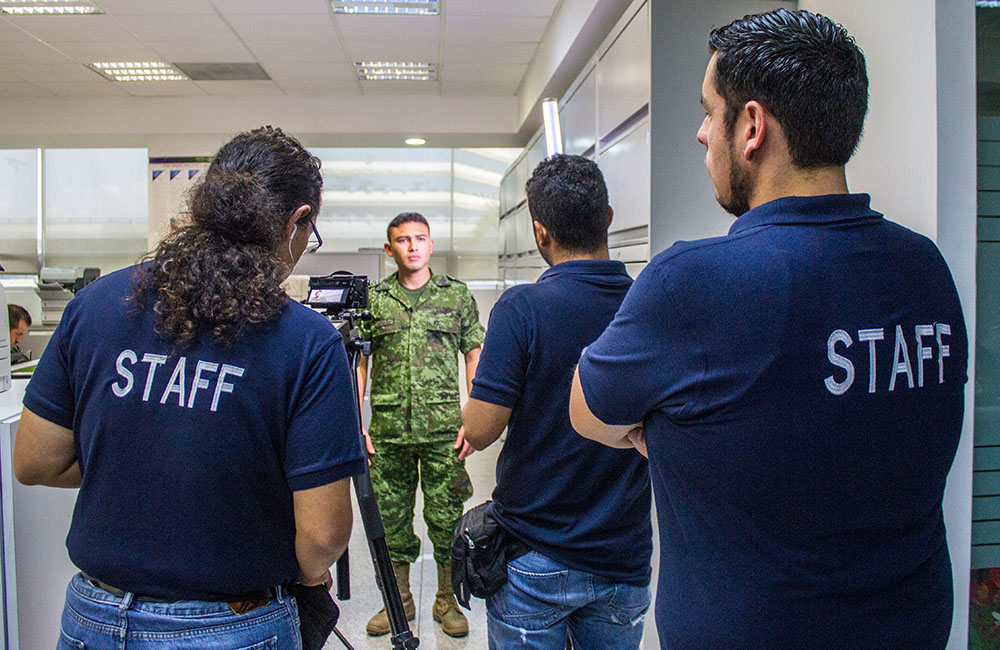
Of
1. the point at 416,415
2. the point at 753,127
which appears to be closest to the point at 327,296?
the point at 416,415

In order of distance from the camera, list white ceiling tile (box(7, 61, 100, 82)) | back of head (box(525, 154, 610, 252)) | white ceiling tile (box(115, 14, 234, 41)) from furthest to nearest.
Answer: white ceiling tile (box(7, 61, 100, 82))
white ceiling tile (box(115, 14, 234, 41))
back of head (box(525, 154, 610, 252))

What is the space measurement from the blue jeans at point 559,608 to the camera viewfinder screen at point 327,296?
0.69m

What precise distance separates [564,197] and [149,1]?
3379 mm

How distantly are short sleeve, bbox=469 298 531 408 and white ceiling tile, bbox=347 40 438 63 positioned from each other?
3583mm

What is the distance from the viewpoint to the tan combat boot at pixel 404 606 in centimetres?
228

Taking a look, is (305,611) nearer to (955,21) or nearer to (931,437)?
(931,437)

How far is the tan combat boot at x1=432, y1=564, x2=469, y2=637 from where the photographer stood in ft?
7.52

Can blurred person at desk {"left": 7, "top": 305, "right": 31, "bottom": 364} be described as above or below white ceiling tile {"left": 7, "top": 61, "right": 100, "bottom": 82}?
below

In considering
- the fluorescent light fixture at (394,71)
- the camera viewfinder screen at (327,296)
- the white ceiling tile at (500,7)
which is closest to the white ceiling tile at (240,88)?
the fluorescent light fixture at (394,71)

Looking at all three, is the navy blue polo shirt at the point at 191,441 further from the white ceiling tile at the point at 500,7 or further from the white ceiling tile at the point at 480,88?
the white ceiling tile at the point at 480,88

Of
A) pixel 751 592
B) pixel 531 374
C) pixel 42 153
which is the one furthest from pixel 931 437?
pixel 42 153

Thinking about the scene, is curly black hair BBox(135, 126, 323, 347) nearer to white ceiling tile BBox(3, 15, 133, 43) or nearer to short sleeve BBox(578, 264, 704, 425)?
short sleeve BBox(578, 264, 704, 425)

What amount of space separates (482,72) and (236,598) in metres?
4.58

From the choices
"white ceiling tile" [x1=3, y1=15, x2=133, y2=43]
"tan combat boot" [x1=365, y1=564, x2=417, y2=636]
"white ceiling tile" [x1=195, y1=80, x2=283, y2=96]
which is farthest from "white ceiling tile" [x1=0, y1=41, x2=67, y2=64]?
"tan combat boot" [x1=365, y1=564, x2=417, y2=636]
